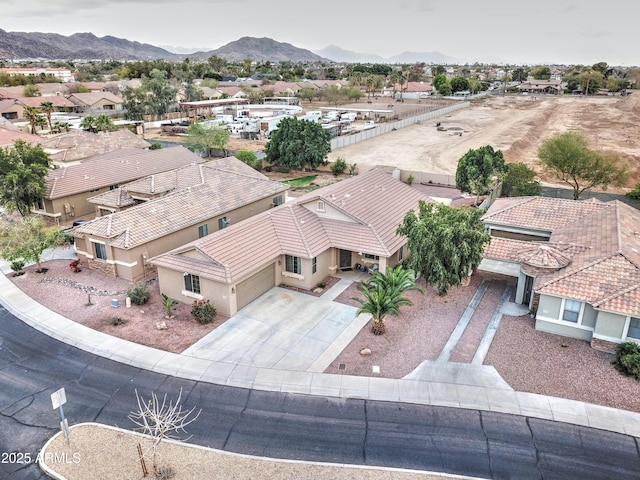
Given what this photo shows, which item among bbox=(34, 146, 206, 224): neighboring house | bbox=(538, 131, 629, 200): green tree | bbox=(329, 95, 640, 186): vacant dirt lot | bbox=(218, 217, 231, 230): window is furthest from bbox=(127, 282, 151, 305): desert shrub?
bbox=(329, 95, 640, 186): vacant dirt lot

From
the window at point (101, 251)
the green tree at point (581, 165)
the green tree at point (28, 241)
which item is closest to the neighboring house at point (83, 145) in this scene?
the green tree at point (28, 241)

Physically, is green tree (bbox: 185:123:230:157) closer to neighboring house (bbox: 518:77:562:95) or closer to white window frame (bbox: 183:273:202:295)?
white window frame (bbox: 183:273:202:295)

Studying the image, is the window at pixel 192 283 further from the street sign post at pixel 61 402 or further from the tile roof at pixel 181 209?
the street sign post at pixel 61 402

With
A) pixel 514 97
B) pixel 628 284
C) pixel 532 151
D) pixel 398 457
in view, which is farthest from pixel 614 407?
pixel 514 97

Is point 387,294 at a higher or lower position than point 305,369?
higher

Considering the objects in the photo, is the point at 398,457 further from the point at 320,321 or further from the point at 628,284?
the point at 628,284
